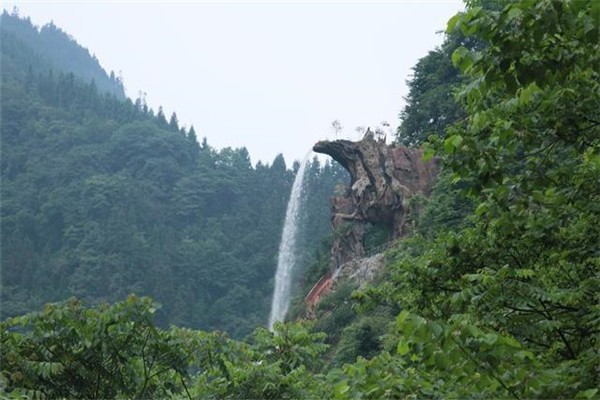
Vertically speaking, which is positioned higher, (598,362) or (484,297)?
(484,297)

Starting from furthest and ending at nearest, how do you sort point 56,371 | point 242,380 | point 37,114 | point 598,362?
point 37,114, point 242,380, point 56,371, point 598,362

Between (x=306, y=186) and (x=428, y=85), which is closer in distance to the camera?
(x=428, y=85)

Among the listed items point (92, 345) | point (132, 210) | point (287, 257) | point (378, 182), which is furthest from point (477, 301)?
point (132, 210)

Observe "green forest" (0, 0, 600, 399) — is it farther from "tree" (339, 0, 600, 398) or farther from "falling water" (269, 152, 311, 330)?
"falling water" (269, 152, 311, 330)

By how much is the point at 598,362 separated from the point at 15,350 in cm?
404

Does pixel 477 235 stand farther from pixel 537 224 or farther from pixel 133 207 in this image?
pixel 133 207

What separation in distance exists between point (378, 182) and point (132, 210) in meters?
37.0

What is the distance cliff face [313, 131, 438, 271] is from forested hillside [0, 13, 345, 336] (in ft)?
54.7

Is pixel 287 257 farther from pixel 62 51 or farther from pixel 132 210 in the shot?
pixel 62 51

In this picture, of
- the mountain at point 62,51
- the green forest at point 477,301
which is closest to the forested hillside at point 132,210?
the green forest at point 477,301

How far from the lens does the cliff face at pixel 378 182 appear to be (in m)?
26.5

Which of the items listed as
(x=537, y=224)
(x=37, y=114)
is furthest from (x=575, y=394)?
(x=37, y=114)

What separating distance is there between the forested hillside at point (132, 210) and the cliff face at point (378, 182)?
16.7 meters

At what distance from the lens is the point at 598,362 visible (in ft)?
11.4
